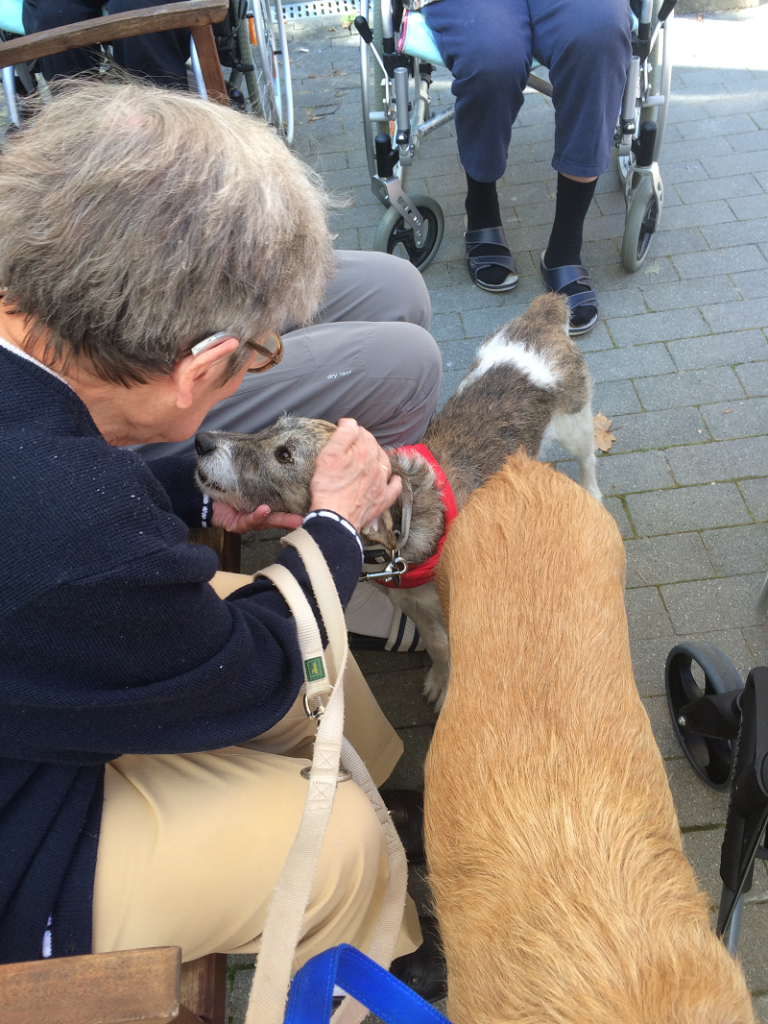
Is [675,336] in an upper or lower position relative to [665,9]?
lower

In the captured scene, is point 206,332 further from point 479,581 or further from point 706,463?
point 706,463

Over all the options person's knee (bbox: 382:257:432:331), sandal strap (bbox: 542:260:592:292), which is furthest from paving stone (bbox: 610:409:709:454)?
person's knee (bbox: 382:257:432:331)

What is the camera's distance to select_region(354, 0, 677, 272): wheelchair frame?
3771 millimetres

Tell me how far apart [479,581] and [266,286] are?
908 millimetres

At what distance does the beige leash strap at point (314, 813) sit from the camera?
1198 mm

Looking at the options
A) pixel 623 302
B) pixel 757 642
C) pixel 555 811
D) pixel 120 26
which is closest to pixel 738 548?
pixel 757 642

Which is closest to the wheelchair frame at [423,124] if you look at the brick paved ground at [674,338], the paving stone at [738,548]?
the brick paved ground at [674,338]

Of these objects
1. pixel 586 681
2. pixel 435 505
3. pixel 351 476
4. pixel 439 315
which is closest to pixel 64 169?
pixel 351 476

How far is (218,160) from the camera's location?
1297 mm

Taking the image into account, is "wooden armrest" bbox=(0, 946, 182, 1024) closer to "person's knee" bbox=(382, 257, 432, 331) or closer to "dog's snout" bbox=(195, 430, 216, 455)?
"dog's snout" bbox=(195, 430, 216, 455)

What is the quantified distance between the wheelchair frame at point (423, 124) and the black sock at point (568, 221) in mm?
257

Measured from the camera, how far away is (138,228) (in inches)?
48.1

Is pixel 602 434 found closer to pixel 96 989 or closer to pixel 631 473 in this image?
pixel 631 473

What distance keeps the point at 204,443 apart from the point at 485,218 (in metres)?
2.66
